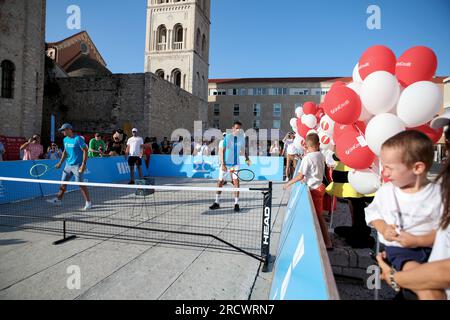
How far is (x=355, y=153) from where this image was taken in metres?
3.78

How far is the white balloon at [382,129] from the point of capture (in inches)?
127

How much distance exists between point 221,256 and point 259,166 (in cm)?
980

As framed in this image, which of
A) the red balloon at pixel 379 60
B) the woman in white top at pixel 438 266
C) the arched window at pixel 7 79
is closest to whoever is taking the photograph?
the woman in white top at pixel 438 266

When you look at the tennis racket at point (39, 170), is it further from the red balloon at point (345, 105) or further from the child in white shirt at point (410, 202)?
the child in white shirt at point (410, 202)

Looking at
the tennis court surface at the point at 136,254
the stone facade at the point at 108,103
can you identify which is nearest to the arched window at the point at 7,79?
the stone facade at the point at 108,103

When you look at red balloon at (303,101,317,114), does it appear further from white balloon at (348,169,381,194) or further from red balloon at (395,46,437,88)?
red balloon at (395,46,437,88)

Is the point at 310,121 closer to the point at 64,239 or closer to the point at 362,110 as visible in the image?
the point at 362,110

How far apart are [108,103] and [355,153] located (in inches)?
1002

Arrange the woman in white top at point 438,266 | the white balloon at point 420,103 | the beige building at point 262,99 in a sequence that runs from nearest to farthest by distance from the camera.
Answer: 1. the woman in white top at point 438,266
2. the white balloon at point 420,103
3. the beige building at point 262,99

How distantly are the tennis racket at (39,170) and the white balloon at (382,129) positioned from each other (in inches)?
359

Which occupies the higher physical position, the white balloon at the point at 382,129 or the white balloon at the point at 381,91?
the white balloon at the point at 381,91
